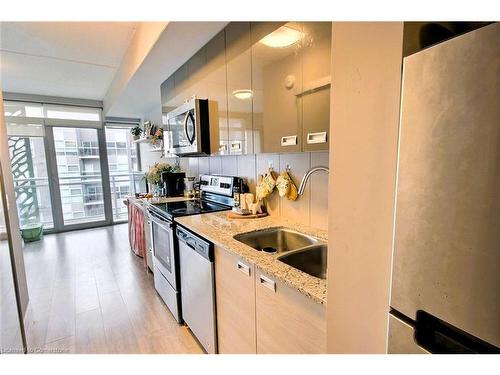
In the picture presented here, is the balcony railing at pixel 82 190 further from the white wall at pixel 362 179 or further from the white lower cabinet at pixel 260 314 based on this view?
the white wall at pixel 362 179

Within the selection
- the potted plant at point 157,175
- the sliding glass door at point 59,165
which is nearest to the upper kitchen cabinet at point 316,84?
the potted plant at point 157,175

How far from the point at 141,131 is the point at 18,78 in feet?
5.58

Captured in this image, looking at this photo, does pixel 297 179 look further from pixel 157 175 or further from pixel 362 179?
pixel 157 175

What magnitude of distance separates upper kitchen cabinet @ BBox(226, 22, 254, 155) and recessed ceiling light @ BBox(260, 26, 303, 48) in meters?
0.19

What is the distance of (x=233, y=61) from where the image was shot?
164 centimetres

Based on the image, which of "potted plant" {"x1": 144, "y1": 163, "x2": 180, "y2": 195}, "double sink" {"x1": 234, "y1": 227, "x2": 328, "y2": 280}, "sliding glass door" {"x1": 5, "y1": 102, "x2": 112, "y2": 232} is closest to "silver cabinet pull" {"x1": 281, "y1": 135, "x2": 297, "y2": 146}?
"double sink" {"x1": 234, "y1": 227, "x2": 328, "y2": 280}

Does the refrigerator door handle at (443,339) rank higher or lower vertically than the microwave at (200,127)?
lower

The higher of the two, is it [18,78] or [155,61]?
[18,78]

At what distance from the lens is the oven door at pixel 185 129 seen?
199cm

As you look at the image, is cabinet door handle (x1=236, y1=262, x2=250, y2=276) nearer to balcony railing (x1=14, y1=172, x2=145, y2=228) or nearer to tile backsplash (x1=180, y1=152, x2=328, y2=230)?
tile backsplash (x1=180, y1=152, x2=328, y2=230)

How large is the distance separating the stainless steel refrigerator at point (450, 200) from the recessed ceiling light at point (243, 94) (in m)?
1.12

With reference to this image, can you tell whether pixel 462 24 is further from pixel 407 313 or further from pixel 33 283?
pixel 33 283

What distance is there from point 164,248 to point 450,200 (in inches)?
82.6

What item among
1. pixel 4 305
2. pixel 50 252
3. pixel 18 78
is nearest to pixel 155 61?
pixel 4 305
